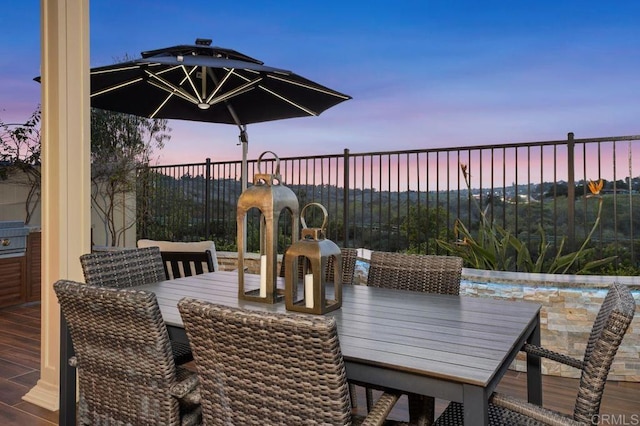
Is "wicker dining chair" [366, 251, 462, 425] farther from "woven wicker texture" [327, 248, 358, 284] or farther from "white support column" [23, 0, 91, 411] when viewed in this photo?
"white support column" [23, 0, 91, 411]

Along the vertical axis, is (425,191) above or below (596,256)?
above

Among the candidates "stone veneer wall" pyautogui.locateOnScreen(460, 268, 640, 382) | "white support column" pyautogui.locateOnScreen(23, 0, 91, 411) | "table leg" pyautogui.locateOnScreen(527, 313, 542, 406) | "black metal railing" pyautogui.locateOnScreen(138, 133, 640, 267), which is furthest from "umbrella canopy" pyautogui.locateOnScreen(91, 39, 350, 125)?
"table leg" pyautogui.locateOnScreen(527, 313, 542, 406)

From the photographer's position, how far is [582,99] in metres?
5.39

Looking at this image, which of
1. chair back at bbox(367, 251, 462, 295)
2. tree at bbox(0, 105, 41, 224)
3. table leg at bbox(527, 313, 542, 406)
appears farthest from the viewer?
tree at bbox(0, 105, 41, 224)

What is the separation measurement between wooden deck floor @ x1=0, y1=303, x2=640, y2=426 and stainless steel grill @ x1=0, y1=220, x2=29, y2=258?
1379mm

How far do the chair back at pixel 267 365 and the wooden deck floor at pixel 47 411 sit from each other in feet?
5.14

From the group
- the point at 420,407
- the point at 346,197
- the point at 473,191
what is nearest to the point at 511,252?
the point at 473,191

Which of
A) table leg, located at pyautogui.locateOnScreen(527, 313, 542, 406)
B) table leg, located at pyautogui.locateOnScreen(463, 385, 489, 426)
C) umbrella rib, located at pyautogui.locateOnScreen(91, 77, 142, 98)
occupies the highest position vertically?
umbrella rib, located at pyautogui.locateOnScreen(91, 77, 142, 98)

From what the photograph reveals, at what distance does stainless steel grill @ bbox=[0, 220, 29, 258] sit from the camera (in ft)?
15.9

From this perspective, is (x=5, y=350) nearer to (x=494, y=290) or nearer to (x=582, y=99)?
(x=494, y=290)

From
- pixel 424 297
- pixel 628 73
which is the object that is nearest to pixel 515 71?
pixel 628 73

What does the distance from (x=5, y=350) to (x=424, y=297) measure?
11.5 ft

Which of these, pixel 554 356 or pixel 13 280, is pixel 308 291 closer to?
pixel 554 356

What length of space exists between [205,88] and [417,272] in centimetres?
257
